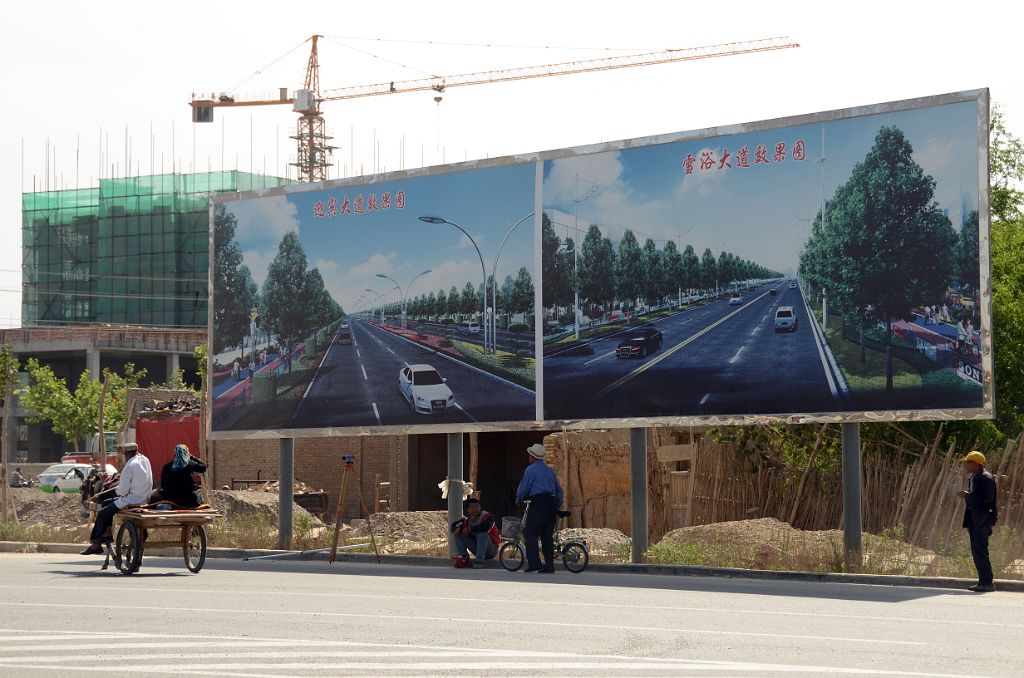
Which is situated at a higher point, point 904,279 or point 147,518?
point 904,279

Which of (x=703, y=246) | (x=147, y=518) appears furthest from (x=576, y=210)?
(x=147, y=518)

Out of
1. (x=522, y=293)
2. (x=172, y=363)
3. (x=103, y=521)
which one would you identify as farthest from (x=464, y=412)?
(x=172, y=363)

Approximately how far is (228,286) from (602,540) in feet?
27.8

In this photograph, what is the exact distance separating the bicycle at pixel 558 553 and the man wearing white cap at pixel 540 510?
0.18 meters

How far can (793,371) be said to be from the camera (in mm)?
19516

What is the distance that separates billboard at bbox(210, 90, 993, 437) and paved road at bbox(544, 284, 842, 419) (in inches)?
1.1

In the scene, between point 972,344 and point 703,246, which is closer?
A: point 972,344

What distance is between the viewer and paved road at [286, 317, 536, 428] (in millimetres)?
22375

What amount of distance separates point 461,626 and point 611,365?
30.5ft

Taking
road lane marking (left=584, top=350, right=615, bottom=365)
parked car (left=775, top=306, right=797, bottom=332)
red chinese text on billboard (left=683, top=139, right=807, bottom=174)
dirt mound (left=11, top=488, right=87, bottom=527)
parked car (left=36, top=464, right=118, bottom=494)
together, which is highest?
red chinese text on billboard (left=683, top=139, right=807, bottom=174)

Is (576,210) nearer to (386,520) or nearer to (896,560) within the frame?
(896,560)

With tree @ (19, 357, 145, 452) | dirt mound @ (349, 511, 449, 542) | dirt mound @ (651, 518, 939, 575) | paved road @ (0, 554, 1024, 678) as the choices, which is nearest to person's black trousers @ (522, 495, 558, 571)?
paved road @ (0, 554, 1024, 678)

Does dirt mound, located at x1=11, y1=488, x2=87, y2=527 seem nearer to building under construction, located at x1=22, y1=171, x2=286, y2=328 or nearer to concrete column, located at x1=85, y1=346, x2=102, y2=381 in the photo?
concrete column, located at x1=85, y1=346, x2=102, y2=381

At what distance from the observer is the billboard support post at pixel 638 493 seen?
68.5ft
